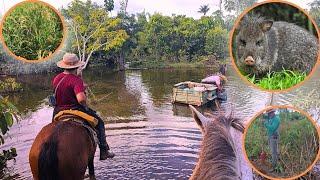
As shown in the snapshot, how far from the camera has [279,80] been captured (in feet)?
12.6

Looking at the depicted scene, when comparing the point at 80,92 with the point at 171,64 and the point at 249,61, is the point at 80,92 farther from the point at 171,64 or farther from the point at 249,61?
the point at 171,64

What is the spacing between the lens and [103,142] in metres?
4.25

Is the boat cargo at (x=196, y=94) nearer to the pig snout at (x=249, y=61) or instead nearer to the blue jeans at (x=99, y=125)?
the blue jeans at (x=99, y=125)

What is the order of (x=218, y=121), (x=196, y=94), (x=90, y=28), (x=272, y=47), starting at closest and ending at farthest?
(x=218, y=121), (x=272, y=47), (x=196, y=94), (x=90, y=28)

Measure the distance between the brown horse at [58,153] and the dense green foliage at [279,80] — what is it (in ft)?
5.63

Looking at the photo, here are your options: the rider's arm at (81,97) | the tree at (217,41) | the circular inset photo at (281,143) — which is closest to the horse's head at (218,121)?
the circular inset photo at (281,143)

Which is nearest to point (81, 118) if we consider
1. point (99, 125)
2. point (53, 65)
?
point (99, 125)

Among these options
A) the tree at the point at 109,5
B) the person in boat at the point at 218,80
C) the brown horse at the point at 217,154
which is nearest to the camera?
the brown horse at the point at 217,154

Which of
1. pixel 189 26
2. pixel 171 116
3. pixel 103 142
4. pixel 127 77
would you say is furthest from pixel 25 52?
pixel 127 77

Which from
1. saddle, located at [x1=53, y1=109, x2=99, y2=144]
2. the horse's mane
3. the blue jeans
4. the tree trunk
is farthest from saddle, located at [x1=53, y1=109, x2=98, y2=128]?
the tree trunk

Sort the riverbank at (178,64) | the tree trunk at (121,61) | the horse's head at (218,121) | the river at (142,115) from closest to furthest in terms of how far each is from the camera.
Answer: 1. the horse's head at (218,121)
2. the river at (142,115)
3. the riverbank at (178,64)
4. the tree trunk at (121,61)

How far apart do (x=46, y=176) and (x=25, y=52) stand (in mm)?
2724

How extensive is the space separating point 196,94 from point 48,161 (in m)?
5.03

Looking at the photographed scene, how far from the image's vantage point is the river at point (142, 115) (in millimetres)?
4859
